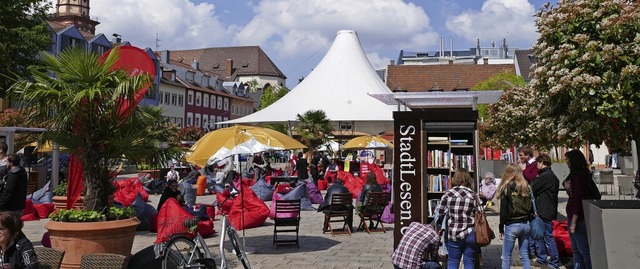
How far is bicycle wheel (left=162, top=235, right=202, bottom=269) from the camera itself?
24.1 ft

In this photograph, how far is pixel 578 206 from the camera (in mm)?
7172

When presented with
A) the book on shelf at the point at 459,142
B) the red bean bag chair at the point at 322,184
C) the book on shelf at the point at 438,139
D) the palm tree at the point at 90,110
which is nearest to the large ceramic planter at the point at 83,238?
the palm tree at the point at 90,110

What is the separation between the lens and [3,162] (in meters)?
9.98

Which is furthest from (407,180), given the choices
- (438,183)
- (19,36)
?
(19,36)

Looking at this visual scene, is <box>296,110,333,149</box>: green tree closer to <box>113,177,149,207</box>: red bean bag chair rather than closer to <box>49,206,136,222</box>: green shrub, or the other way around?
<box>113,177,149,207</box>: red bean bag chair

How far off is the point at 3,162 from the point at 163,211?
2605 mm

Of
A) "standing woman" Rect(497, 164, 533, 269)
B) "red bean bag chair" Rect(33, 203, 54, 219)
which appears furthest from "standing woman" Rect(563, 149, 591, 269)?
"red bean bag chair" Rect(33, 203, 54, 219)

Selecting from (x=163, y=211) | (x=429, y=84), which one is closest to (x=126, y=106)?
(x=163, y=211)

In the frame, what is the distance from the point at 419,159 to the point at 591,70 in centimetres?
263

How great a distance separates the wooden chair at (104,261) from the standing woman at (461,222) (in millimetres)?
3396

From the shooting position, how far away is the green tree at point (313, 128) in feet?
112

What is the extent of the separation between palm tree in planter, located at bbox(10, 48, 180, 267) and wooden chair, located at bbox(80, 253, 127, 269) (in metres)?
2.39

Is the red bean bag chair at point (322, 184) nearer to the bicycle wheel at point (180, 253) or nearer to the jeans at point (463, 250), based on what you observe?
the bicycle wheel at point (180, 253)

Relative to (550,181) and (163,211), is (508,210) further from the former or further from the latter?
(163,211)
